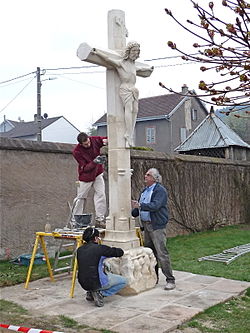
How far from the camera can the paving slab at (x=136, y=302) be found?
462 cm

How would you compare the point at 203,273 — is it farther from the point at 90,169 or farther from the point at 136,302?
the point at 90,169

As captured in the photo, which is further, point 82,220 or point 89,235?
point 82,220

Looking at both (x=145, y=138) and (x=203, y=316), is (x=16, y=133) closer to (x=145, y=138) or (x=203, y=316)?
(x=145, y=138)

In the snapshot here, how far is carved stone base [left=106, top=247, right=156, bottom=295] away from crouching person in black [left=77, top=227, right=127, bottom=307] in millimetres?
242

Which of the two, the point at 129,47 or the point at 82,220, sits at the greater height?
the point at 129,47

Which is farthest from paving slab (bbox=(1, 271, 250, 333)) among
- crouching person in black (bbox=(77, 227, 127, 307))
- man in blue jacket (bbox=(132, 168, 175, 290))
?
man in blue jacket (bbox=(132, 168, 175, 290))

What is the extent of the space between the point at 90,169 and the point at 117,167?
643mm

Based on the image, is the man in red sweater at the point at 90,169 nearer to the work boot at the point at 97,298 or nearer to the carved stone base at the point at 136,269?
the carved stone base at the point at 136,269

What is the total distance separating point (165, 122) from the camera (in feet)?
109

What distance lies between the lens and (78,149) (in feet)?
21.3

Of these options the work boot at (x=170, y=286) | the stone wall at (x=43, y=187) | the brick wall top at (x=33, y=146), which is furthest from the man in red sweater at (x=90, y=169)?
the brick wall top at (x=33, y=146)

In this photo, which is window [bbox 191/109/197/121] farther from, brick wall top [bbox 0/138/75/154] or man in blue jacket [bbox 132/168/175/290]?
man in blue jacket [bbox 132/168/175/290]

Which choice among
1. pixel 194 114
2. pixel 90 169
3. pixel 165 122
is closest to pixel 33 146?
pixel 90 169

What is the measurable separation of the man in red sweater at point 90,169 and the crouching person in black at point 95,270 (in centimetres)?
122
